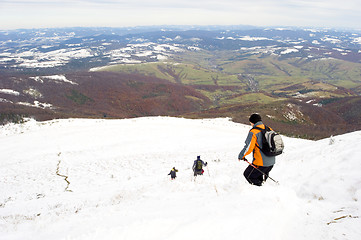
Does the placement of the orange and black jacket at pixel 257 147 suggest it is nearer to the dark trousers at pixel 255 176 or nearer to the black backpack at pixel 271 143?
the black backpack at pixel 271 143

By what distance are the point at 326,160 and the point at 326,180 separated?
2680 millimetres

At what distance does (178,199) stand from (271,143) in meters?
4.85

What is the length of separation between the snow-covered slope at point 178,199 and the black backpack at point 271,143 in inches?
64.2

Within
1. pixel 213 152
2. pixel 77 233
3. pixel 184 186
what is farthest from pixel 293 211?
pixel 213 152

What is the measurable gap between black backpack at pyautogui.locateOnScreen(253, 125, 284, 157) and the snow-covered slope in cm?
163

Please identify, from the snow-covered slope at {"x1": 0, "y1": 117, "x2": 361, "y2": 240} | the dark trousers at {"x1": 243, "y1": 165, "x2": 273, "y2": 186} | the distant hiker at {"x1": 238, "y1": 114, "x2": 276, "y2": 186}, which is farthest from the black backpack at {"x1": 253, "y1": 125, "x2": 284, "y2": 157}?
the snow-covered slope at {"x1": 0, "y1": 117, "x2": 361, "y2": 240}

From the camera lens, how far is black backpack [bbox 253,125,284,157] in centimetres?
763

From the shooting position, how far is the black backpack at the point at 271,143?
7.63m

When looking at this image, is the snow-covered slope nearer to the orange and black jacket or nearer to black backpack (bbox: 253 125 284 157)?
the orange and black jacket

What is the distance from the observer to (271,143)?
769cm

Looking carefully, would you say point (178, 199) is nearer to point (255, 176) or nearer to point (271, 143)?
point (255, 176)

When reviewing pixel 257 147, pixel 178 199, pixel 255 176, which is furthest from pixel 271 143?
pixel 178 199

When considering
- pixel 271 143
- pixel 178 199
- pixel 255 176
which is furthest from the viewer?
pixel 178 199

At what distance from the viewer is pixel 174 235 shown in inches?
226
